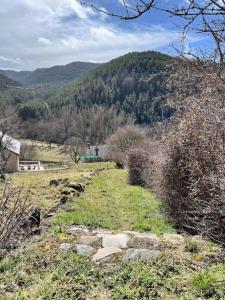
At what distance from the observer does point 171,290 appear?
4664 mm

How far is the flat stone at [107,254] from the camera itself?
228 inches

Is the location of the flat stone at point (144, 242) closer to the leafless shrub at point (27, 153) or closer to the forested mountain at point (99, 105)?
the leafless shrub at point (27, 153)

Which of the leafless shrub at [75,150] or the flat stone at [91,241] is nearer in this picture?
the flat stone at [91,241]

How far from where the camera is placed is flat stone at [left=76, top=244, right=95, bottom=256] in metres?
6.09

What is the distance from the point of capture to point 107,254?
5.94 m

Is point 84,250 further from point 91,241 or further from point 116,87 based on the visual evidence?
point 116,87

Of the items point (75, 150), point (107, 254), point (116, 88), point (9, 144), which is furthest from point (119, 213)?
point (116, 88)

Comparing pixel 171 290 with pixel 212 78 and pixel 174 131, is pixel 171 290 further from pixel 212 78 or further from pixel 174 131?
pixel 174 131

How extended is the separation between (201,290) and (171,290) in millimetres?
344

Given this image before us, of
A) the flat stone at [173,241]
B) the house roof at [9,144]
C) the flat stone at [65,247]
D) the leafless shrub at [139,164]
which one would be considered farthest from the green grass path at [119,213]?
the house roof at [9,144]

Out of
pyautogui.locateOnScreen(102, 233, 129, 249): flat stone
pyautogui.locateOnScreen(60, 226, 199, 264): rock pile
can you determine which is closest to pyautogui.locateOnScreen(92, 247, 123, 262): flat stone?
pyautogui.locateOnScreen(60, 226, 199, 264): rock pile

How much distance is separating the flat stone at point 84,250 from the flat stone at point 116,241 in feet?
1.24

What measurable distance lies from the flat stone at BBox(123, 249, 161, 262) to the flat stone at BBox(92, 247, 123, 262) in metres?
0.15

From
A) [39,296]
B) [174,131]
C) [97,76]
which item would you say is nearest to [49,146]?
[97,76]
